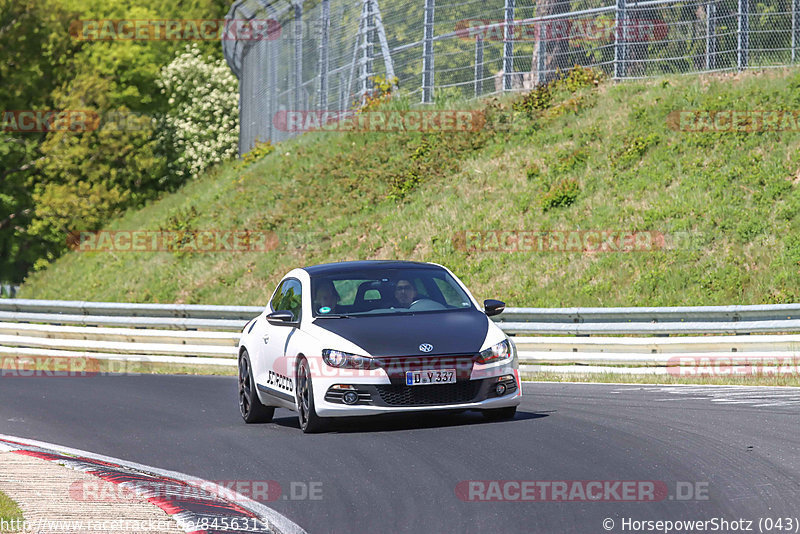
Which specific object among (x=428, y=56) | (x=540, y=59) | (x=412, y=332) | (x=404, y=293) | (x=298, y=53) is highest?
(x=298, y=53)

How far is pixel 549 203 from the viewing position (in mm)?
26172

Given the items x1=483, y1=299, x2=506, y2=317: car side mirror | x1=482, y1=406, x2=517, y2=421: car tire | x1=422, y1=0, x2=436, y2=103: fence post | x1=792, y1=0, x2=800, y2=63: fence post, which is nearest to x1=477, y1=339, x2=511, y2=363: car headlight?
x1=482, y1=406, x2=517, y2=421: car tire

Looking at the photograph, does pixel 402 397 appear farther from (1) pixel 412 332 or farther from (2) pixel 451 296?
(2) pixel 451 296

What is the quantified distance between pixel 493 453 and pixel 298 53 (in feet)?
104

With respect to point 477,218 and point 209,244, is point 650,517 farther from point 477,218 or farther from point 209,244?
point 209,244

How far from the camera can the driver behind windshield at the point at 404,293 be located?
11310mm

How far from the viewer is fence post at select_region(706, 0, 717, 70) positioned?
2739cm

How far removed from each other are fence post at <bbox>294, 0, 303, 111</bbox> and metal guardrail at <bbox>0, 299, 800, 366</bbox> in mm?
16728

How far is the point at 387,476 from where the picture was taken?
8367mm

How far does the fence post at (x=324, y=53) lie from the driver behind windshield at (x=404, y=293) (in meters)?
26.7

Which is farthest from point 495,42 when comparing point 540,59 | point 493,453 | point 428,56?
point 493,453

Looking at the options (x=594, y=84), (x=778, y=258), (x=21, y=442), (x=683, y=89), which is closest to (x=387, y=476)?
(x=21, y=442)

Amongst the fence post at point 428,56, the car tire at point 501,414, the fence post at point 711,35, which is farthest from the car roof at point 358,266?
the fence post at point 428,56

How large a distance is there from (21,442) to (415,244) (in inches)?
675
